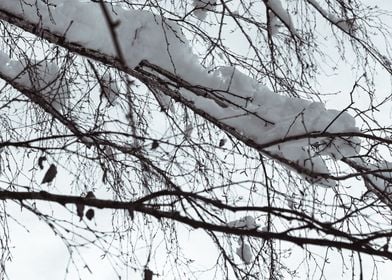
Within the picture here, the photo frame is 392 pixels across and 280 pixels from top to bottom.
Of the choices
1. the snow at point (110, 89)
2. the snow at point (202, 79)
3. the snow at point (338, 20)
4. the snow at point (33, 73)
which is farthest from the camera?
the snow at point (338, 20)

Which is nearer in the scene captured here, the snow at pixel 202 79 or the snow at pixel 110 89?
the snow at pixel 202 79

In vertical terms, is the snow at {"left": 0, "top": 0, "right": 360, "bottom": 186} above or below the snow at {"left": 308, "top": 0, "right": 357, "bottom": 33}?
below

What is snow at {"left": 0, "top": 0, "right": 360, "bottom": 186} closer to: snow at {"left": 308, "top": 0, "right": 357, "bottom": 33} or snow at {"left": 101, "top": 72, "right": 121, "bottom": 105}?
snow at {"left": 101, "top": 72, "right": 121, "bottom": 105}

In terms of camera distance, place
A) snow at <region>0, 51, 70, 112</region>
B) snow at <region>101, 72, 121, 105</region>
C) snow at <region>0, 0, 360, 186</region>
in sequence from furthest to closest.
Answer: snow at <region>101, 72, 121, 105</region> < snow at <region>0, 51, 70, 112</region> < snow at <region>0, 0, 360, 186</region>

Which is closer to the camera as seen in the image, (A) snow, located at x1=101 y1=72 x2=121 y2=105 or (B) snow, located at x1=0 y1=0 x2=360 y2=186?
(B) snow, located at x1=0 y1=0 x2=360 y2=186

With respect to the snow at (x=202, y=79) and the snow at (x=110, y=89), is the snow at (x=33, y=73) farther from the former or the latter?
the snow at (x=110, y=89)

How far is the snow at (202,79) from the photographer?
2932 mm

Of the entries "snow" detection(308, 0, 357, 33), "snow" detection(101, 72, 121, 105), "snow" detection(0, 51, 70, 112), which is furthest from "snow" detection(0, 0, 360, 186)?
"snow" detection(308, 0, 357, 33)

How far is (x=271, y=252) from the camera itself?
3.47 meters

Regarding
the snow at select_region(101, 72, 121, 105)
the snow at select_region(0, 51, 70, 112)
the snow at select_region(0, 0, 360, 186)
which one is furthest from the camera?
A: the snow at select_region(101, 72, 121, 105)

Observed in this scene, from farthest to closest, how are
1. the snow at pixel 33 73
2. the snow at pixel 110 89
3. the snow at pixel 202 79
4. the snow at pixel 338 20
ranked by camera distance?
the snow at pixel 338 20, the snow at pixel 110 89, the snow at pixel 33 73, the snow at pixel 202 79

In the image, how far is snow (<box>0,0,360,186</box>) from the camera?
293cm

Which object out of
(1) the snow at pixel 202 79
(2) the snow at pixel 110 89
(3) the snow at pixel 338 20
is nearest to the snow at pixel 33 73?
(1) the snow at pixel 202 79

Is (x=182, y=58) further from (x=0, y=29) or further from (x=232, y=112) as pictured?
(x=0, y=29)
